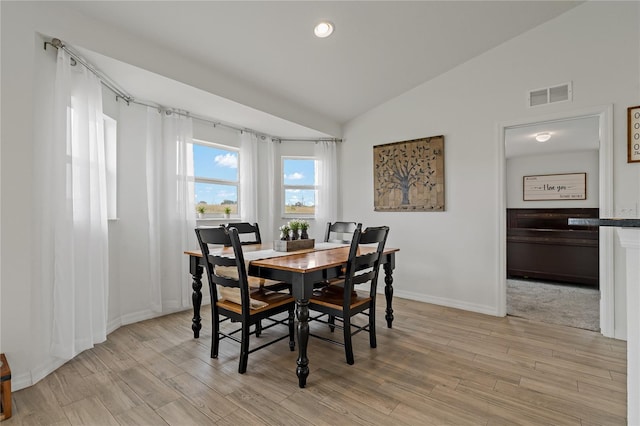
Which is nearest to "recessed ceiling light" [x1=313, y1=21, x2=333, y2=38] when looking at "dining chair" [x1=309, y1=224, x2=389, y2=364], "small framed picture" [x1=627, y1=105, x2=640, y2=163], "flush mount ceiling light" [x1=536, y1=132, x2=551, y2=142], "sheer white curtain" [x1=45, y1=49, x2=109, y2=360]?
"dining chair" [x1=309, y1=224, x2=389, y2=364]

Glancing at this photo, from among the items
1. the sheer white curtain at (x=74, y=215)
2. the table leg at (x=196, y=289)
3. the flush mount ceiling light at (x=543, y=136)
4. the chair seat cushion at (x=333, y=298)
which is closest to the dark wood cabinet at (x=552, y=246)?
the flush mount ceiling light at (x=543, y=136)

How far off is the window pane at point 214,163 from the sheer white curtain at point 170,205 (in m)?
0.32

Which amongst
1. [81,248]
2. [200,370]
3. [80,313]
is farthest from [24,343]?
[200,370]

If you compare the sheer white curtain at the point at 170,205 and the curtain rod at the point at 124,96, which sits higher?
the curtain rod at the point at 124,96

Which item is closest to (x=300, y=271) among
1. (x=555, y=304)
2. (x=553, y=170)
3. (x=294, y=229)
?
(x=294, y=229)

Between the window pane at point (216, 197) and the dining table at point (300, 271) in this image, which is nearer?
the dining table at point (300, 271)

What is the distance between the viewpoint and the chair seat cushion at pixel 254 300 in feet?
7.23

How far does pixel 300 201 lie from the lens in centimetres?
484

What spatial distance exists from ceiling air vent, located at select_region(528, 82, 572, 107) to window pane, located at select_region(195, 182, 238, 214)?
364cm

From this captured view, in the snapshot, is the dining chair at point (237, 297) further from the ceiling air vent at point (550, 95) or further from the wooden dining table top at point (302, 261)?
the ceiling air vent at point (550, 95)

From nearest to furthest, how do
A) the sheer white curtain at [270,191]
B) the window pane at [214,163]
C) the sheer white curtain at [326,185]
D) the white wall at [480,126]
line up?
the white wall at [480,126] → the window pane at [214,163] → the sheer white curtain at [270,191] → the sheer white curtain at [326,185]

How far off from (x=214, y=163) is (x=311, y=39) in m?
2.03

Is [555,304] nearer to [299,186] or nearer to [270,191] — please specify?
[299,186]

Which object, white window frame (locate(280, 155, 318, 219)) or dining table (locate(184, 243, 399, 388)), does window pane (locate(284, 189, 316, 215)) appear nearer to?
white window frame (locate(280, 155, 318, 219))
